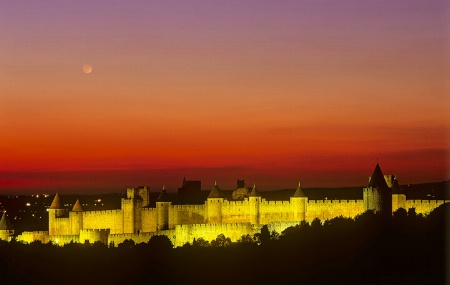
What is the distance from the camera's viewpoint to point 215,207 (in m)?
61.5

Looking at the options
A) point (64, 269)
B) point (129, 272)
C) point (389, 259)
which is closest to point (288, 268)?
point (389, 259)

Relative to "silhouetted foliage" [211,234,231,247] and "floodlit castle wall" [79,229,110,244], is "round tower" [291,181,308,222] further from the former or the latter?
"floodlit castle wall" [79,229,110,244]

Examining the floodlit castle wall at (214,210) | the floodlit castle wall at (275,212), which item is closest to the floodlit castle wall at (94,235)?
the floodlit castle wall at (214,210)

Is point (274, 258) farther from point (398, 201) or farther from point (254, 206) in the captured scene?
point (398, 201)

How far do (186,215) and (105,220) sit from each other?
5.82 m

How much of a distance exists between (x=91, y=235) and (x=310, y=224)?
13059 mm

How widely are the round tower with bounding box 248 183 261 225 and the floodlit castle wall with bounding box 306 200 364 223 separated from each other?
9.65 feet

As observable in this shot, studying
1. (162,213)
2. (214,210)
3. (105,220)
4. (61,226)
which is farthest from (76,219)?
(214,210)

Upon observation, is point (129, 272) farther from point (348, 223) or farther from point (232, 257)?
point (348, 223)

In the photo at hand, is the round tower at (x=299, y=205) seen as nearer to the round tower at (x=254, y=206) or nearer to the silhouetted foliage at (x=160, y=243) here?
the round tower at (x=254, y=206)

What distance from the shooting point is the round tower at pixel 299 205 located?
59875 mm

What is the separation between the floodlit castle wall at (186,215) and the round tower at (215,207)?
1.72 feet

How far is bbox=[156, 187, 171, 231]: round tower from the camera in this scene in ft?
206

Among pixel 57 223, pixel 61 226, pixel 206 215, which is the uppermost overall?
pixel 206 215
